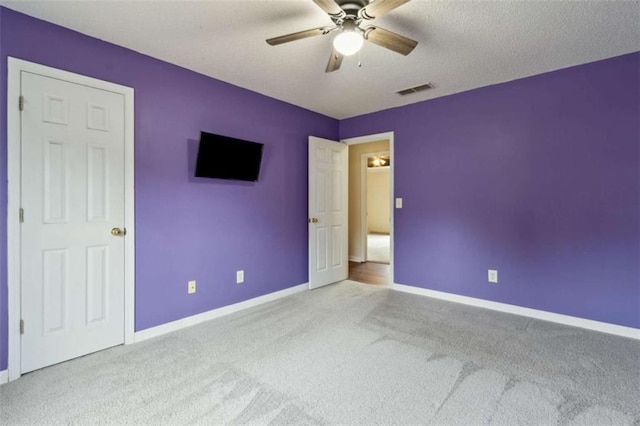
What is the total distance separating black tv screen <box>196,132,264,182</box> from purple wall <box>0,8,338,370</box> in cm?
10

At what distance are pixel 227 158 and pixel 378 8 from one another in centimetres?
198

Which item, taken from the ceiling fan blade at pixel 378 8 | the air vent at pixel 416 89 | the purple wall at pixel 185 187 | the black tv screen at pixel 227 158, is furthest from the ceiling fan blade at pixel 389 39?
the purple wall at pixel 185 187

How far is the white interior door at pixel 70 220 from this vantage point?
6.82 feet

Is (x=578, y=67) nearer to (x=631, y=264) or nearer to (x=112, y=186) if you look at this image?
(x=631, y=264)

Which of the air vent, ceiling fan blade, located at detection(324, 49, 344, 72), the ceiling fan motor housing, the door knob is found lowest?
the door knob

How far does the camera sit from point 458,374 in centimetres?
205

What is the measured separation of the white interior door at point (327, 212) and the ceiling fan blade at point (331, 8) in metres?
2.21

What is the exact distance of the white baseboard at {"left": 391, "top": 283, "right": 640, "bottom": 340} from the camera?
2660 mm

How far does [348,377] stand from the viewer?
2021 millimetres

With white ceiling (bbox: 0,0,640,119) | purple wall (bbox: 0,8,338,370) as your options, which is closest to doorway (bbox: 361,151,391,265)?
purple wall (bbox: 0,8,338,370)

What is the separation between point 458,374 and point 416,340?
53cm

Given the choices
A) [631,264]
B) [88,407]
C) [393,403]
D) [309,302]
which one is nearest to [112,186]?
[88,407]

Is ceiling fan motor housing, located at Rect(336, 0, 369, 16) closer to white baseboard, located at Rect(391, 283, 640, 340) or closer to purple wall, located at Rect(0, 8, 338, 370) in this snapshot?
purple wall, located at Rect(0, 8, 338, 370)

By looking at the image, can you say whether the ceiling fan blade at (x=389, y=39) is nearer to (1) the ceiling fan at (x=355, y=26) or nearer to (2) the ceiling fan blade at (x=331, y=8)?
(1) the ceiling fan at (x=355, y=26)
